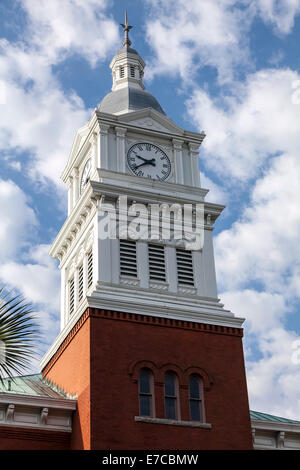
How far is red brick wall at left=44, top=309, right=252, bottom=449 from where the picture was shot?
28703 mm

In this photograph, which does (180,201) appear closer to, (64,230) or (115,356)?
(64,230)

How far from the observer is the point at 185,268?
114 feet

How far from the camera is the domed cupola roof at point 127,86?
3991cm

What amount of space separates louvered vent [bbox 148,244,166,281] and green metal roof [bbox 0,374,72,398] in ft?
20.1

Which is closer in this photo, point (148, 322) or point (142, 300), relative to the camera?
point (148, 322)

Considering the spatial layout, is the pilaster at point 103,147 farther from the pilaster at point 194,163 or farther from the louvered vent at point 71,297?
the louvered vent at point 71,297

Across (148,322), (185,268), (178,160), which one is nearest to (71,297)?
(185,268)

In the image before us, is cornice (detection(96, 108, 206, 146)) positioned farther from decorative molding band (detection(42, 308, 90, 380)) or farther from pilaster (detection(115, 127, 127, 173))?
decorative molding band (detection(42, 308, 90, 380))

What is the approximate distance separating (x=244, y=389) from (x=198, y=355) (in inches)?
86.8

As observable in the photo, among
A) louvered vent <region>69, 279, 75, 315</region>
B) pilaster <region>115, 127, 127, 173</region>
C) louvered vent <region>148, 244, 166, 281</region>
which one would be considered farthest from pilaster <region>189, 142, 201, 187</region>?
louvered vent <region>69, 279, 75, 315</region>

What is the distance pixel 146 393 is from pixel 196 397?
2061 millimetres

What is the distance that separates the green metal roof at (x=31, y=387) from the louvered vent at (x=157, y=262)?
612 centimetres

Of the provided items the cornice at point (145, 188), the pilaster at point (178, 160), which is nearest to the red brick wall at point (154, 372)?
the cornice at point (145, 188)

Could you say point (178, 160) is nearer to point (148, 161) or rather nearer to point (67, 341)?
point (148, 161)
